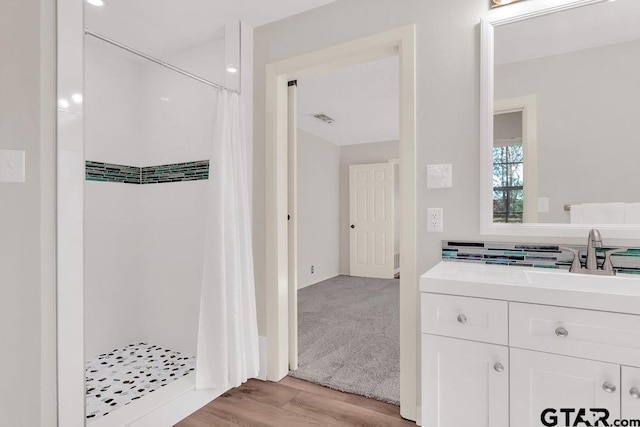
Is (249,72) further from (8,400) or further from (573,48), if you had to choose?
(8,400)

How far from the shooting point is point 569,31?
1.59m

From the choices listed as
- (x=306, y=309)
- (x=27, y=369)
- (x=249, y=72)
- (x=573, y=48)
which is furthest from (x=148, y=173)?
(x=573, y=48)

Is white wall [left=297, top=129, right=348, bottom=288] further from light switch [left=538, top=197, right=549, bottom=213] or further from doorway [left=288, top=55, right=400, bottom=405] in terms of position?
light switch [left=538, top=197, right=549, bottom=213]

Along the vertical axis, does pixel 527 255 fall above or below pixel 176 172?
below

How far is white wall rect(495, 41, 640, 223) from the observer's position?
1500 millimetres

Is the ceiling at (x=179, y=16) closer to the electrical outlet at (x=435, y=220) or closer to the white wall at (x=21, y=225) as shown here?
the white wall at (x=21, y=225)

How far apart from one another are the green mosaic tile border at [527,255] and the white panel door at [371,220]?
4.09 meters

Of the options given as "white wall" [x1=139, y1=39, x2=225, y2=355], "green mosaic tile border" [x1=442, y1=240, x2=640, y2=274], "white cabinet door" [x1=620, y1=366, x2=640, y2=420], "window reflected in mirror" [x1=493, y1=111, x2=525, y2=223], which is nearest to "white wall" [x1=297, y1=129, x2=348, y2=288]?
"white wall" [x1=139, y1=39, x2=225, y2=355]

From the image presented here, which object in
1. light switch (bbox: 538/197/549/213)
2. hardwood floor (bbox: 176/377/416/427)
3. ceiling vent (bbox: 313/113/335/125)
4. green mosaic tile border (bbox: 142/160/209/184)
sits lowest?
hardwood floor (bbox: 176/377/416/427)

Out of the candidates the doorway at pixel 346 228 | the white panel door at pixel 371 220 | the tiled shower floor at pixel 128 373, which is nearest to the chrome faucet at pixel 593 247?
the doorway at pixel 346 228

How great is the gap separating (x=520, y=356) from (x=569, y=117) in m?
1.17

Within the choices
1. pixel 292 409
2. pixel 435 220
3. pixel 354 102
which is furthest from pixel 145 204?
pixel 354 102

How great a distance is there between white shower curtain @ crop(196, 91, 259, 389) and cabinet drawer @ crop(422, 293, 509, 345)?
1226mm

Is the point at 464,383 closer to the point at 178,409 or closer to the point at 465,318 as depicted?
the point at 465,318
